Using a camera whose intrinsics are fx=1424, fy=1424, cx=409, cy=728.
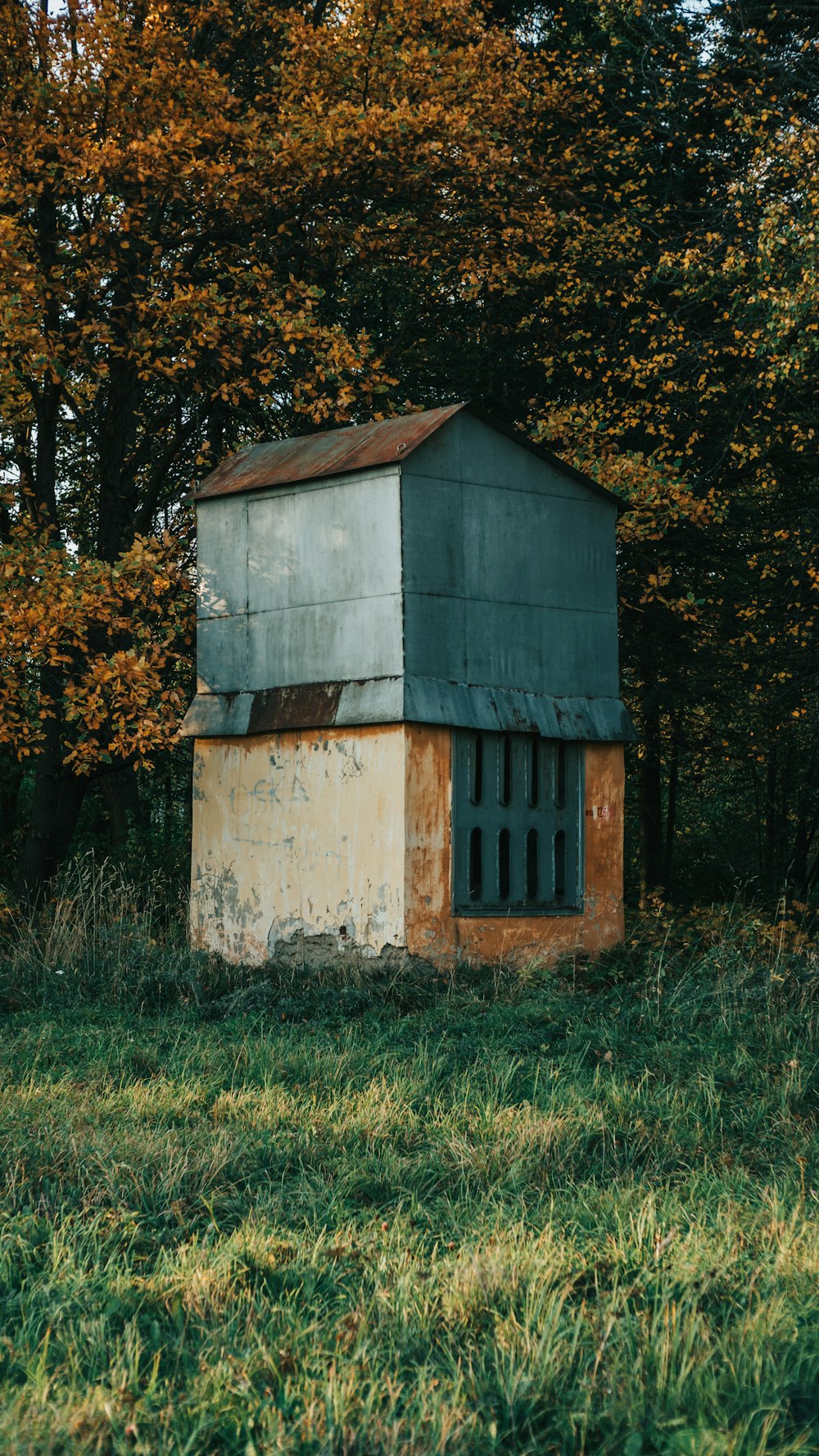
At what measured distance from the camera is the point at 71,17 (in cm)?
1243

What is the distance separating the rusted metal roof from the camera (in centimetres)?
1092

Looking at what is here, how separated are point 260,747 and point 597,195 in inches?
364

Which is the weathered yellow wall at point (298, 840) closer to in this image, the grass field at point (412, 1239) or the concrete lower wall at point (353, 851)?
the concrete lower wall at point (353, 851)

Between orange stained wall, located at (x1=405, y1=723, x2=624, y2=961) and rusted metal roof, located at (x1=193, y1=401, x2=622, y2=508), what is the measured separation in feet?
7.06

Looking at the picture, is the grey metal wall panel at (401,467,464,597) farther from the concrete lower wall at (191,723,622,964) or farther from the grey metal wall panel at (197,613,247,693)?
the grey metal wall panel at (197,613,247,693)

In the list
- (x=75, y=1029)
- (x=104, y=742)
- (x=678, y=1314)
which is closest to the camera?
(x=678, y=1314)

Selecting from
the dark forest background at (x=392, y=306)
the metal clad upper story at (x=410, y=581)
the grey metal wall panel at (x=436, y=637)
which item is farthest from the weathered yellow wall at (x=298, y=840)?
the dark forest background at (x=392, y=306)

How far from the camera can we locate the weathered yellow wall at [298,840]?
34.7ft

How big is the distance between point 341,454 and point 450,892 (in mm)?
3579

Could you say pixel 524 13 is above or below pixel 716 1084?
above

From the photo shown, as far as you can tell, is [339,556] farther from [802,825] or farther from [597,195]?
[802,825]

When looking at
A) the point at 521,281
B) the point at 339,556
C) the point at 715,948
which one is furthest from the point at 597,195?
the point at 715,948

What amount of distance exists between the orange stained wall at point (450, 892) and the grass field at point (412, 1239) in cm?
186

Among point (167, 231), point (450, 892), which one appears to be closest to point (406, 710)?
point (450, 892)
